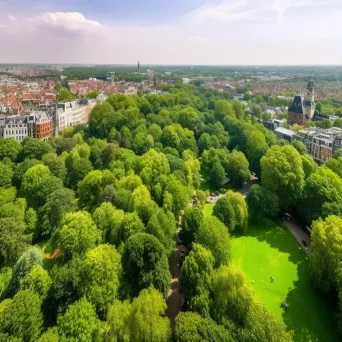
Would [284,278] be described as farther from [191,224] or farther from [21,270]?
[21,270]

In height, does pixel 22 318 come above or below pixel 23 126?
below

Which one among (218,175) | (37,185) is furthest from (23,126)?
(218,175)

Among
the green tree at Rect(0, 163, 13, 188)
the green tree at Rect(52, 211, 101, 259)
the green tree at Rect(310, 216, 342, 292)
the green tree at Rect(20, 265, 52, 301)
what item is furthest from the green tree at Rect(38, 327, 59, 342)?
the green tree at Rect(0, 163, 13, 188)

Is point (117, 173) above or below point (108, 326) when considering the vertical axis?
above

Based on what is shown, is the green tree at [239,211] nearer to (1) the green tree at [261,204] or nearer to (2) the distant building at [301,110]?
(1) the green tree at [261,204]

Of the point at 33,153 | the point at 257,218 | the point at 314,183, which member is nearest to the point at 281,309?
the point at 257,218

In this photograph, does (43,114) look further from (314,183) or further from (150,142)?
(314,183)

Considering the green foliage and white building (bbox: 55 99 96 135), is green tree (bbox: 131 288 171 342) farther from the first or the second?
white building (bbox: 55 99 96 135)
